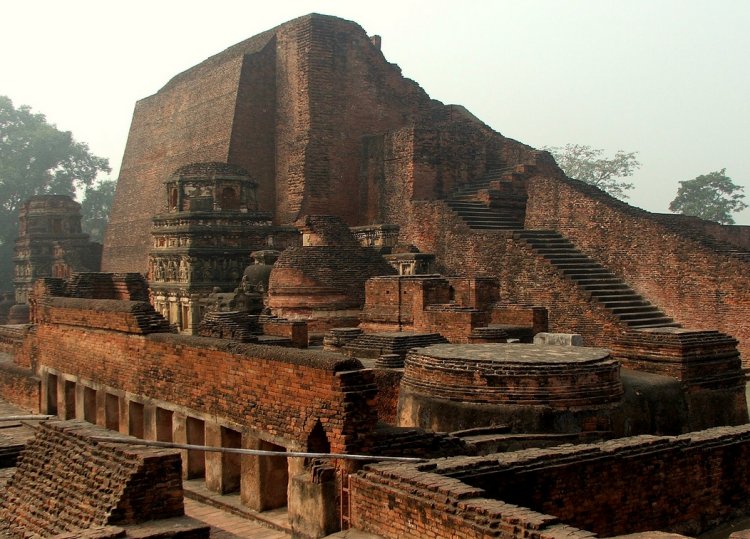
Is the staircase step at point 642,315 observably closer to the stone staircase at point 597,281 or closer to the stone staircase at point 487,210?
the stone staircase at point 597,281

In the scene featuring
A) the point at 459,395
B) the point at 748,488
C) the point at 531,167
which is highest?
the point at 531,167

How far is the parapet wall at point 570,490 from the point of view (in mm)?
5324

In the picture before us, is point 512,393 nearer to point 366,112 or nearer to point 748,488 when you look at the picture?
point 748,488

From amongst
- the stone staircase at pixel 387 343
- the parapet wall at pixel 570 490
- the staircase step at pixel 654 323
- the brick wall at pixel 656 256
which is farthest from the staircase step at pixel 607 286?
the parapet wall at pixel 570 490

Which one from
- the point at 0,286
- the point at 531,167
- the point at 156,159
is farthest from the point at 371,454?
the point at 0,286

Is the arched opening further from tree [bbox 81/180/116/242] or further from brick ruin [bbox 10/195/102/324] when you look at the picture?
tree [bbox 81/180/116/242]

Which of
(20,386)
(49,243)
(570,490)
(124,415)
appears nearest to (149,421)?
(124,415)

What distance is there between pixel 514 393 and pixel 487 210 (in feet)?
34.7

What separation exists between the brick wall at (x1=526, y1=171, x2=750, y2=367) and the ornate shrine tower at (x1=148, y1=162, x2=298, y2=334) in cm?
638

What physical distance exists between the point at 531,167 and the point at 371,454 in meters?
13.7

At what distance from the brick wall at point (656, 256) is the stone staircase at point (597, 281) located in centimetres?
16

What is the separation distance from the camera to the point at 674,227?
604 inches

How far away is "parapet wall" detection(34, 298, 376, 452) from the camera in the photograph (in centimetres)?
698

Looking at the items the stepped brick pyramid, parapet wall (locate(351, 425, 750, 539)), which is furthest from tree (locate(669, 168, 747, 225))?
parapet wall (locate(351, 425, 750, 539))
